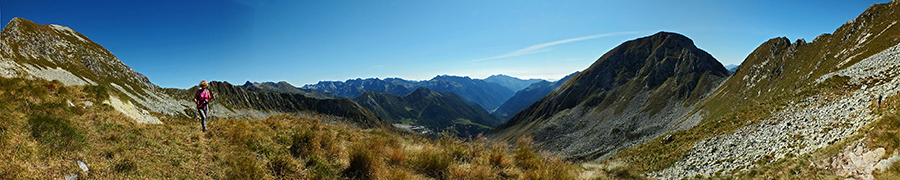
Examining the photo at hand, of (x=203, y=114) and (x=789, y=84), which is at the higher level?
(x=789, y=84)

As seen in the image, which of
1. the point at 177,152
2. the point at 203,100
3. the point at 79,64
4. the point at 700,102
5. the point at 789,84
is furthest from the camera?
the point at 79,64

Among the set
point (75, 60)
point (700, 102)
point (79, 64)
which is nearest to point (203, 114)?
point (700, 102)

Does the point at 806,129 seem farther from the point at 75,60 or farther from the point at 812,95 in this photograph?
the point at 75,60

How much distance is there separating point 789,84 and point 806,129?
33202 millimetres

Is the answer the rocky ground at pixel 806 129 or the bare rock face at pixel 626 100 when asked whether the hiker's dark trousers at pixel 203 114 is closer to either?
the rocky ground at pixel 806 129

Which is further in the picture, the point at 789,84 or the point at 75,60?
the point at 75,60

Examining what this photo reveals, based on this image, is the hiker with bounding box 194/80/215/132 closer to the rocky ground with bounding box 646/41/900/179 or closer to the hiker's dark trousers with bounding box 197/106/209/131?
the hiker's dark trousers with bounding box 197/106/209/131

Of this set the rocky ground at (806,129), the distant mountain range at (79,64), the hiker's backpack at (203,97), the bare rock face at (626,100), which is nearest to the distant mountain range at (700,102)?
the rocky ground at (806,129)

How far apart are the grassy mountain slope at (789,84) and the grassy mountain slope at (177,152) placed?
10552 millimetres

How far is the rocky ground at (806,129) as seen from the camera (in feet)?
46.1

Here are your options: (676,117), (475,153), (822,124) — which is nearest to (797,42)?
(676,117)

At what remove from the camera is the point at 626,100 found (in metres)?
110

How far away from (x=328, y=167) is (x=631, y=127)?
86797mm

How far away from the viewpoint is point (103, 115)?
771cm
